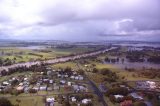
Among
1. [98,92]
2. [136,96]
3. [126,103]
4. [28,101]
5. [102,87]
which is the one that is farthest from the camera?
[102,87]

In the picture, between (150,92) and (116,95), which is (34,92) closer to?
(116,95)

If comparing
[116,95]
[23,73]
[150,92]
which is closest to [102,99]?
[116,95]

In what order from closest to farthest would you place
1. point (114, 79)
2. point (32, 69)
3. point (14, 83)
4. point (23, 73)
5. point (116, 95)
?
point (116, 95) → point (14, 83) → point (114, 79) → point (23, 73) → point (32, 69)

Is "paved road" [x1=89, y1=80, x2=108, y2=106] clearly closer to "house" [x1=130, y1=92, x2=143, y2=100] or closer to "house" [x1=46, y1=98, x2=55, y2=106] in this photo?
"house" [x1=130, y1=92, x2=143, y2=100]

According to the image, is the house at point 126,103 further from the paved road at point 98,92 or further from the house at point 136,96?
the house at point 136,96

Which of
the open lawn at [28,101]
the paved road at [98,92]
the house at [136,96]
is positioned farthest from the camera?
the house at [136,96]

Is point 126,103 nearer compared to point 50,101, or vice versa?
point 126,103

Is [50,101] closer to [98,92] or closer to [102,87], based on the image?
[98,92]

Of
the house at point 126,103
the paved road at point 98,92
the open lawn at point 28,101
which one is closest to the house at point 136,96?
the house at point 126,103

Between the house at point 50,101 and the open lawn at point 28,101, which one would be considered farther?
the open lawn at point 28,101

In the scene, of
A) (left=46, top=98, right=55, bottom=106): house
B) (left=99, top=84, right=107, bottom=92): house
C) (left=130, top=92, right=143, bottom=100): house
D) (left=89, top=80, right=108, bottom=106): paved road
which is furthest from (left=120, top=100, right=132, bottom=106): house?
(left=46, top=98, right=55, bottom=106): house

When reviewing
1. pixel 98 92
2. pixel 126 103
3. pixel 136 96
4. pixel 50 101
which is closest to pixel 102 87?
pixel 98 92
